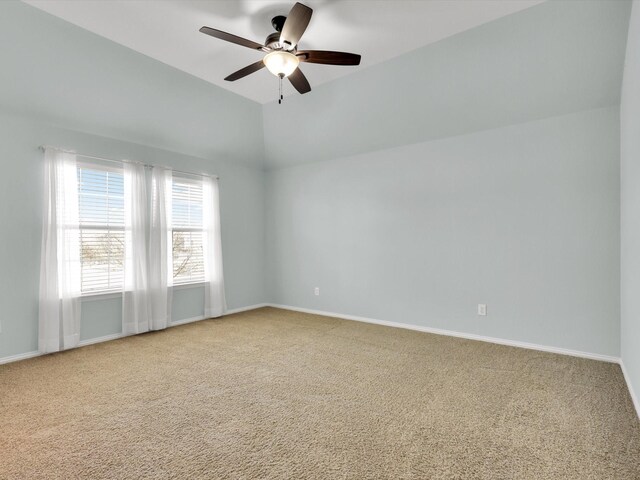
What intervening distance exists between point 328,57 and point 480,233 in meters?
2.64

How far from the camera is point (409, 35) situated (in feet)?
10.1

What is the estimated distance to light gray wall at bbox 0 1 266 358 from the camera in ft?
9.92

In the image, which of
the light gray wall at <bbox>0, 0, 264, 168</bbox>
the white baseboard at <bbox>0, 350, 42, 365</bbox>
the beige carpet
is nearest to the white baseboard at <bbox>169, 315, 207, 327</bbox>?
the beige carpet

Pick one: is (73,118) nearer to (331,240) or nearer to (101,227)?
(101,227)

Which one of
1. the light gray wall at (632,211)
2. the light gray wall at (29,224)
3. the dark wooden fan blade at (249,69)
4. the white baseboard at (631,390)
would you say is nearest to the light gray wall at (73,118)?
the light gray wall at (29,224)

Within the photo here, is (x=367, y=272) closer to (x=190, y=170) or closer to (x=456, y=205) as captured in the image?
(x=456, y=205)

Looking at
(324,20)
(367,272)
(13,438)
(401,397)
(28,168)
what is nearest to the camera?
(13,438)

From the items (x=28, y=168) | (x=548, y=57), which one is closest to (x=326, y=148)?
(x=548, y=57)

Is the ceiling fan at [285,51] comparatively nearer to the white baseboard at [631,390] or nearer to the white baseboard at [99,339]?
the white baseboard at [631,390]

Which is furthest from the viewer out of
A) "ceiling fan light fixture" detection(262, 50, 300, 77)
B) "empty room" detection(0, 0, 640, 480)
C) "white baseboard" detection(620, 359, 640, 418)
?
"ceiling fan light fixture" detection(262, 50, 300, 77)

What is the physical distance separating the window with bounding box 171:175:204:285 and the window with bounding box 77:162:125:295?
0.75 m

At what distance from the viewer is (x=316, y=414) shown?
233 cm

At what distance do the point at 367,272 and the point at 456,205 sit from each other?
1546 mm

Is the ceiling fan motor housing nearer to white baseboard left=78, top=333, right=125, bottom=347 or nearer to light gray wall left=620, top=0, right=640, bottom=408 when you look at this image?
light gray wall left=620, top=0, right=640, bottom=408
